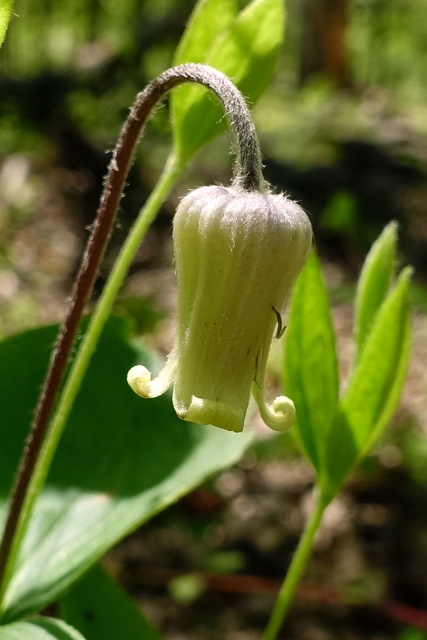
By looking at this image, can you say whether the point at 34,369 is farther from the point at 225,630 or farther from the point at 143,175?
the point at 143,175

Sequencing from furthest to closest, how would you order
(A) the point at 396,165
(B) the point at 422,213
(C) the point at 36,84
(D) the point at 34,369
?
(B) the point at 422,213 → (A) the point at 396,165 → (C) the point at 36,84 → (D) the point at 34,369

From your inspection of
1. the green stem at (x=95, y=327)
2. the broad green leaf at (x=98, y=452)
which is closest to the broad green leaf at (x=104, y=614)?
the broad green leaf at (x=98, y=452)

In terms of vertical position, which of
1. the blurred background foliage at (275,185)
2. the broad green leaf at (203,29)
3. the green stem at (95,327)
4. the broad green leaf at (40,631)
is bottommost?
the blurred background foliage at (275,185)

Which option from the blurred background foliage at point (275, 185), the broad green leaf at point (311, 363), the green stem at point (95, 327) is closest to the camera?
the green stem at point (95, 327)

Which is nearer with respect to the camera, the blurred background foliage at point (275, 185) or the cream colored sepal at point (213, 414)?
the cream colored sepal at point (213, 414)

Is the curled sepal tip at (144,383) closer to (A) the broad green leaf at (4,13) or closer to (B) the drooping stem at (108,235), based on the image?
(B) the drooping stem at (108,235)

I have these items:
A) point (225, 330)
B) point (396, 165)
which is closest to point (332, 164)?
point (396, 165)

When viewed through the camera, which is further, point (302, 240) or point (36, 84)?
point (36, 84)
